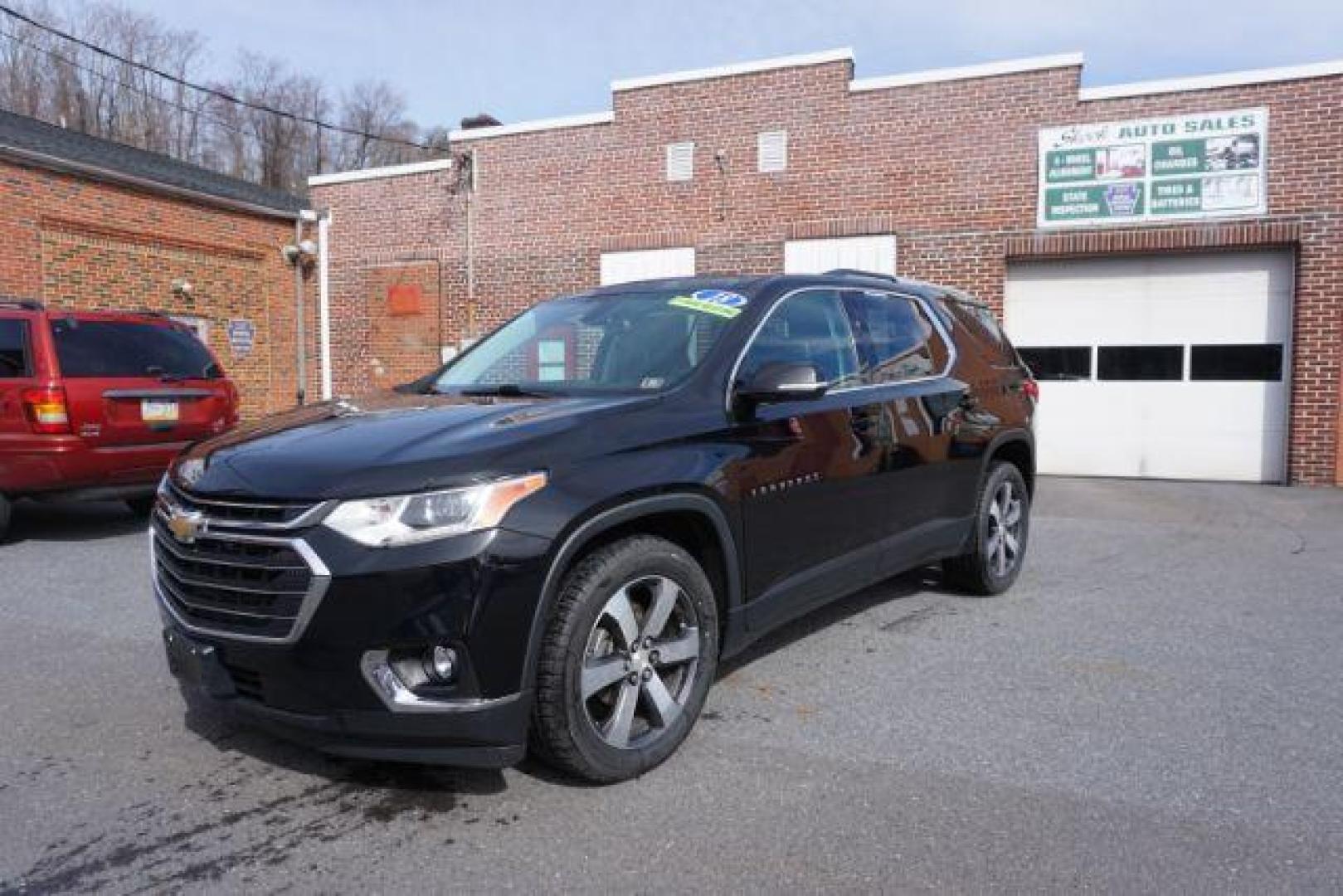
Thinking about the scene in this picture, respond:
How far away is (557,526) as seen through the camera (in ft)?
9.34

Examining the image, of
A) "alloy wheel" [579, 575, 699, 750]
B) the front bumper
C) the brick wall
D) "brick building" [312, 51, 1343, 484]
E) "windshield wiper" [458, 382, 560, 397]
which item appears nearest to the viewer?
the front bumper

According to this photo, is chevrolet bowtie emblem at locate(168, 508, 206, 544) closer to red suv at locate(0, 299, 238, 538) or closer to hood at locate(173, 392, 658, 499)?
hood at locate(173, 392, 658, 499)

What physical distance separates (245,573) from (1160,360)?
37.8ft

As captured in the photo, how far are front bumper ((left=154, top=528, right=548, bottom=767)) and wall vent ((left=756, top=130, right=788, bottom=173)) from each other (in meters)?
11.4

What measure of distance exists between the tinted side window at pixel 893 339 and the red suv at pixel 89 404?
215 inches

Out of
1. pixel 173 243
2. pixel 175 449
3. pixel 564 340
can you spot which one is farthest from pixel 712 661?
Result: pixel 173 243

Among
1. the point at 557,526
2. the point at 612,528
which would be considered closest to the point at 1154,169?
the point at 612,528

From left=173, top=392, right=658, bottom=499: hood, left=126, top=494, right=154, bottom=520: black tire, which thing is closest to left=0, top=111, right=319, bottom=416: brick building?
left=126, top=494, right=154, bottom=520: black tire

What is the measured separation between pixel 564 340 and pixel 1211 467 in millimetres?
10181

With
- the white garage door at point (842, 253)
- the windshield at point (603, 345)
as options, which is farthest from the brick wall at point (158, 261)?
the windshield at point (603, 345)

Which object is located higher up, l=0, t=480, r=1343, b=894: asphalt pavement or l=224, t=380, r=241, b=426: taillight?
l=224, t=380, r=241, b=426: taillight

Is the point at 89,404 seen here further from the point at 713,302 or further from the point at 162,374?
the point at 713,302

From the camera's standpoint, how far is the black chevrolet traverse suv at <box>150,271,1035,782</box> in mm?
2711

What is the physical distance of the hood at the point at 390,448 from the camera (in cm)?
277
